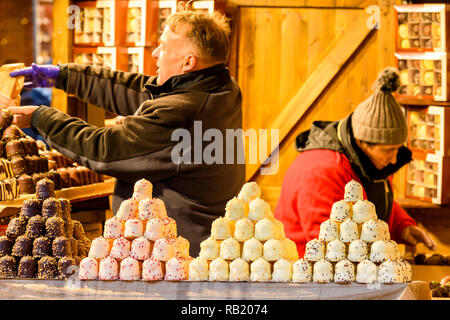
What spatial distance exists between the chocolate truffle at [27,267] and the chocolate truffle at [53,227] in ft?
0.34

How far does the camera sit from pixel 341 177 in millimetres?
3242

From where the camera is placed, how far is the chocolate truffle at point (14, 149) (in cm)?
360

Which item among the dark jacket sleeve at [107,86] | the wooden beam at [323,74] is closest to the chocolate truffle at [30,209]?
the dark jacket sleeve at [107,86]

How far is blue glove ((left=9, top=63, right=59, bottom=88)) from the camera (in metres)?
3.40

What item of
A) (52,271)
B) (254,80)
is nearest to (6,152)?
(52,271)

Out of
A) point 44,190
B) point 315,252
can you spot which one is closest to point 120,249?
point 44,190

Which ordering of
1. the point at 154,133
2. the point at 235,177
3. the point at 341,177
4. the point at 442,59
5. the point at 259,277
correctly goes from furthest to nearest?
the point at 442,59 < the point at 341,177 < the point at 235,177 < the point at 154,133 < the point at 259,277

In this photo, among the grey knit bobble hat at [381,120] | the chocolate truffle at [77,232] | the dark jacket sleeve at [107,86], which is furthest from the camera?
the dark jacket sleeve at [107,86]

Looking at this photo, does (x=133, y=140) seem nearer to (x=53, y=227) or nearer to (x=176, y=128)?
(x=176, y=128)

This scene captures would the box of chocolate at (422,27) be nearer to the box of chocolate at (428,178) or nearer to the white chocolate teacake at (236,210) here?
the box of chocolate at (428,178)

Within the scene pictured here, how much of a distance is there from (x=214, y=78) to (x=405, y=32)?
253cm

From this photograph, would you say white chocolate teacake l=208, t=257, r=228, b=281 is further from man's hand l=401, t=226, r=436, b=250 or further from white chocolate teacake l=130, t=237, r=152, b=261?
man's hand l=401, t=226, r=436, b=250

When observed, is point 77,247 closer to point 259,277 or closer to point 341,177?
point 259,277

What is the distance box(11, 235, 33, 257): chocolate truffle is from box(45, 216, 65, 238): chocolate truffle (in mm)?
63
